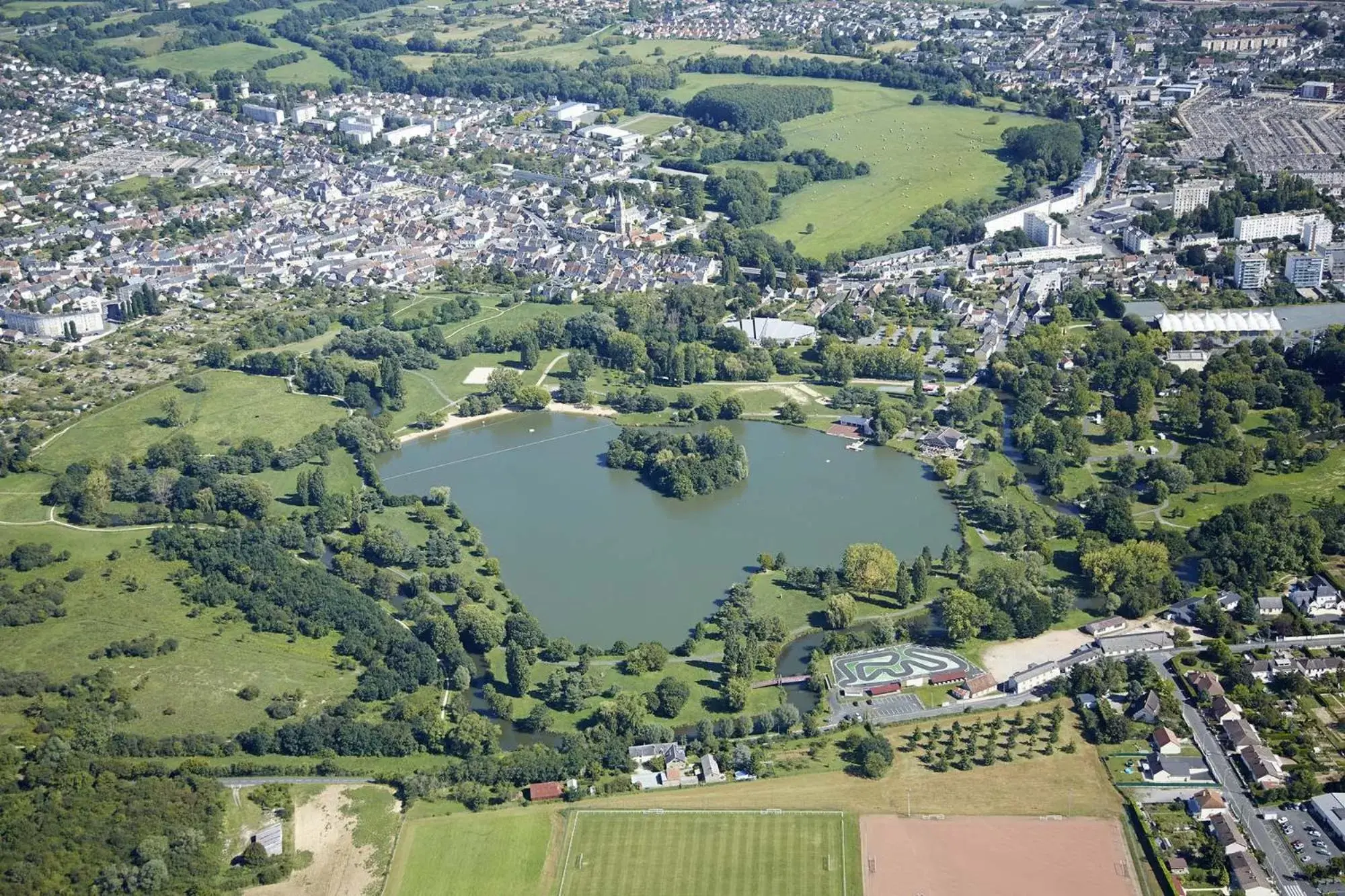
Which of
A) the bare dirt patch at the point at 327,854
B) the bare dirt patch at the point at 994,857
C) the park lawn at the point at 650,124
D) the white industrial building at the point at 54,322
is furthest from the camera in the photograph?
the park lawn at the point at 650,124

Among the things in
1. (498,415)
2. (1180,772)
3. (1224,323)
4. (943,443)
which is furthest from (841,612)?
(1224,323)

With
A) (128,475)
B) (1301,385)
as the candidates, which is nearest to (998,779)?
(1301,385)

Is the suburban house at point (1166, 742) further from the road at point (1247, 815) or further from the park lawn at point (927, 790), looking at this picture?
the park lawn at point (927, 790)

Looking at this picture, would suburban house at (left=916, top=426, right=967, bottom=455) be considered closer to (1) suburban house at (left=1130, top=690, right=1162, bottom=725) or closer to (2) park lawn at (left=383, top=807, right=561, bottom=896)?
(1) suburban house at (left=1130, top=690, right=1162, bottom=725)

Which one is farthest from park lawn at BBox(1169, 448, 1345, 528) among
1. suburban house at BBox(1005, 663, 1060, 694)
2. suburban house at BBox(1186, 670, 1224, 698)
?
suburban house at BBox(1005, 663, 1060, 694)

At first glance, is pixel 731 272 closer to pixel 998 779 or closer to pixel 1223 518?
pixel 1223 518

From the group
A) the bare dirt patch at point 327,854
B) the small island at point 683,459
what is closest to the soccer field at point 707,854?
the bare dirt patch at point 327,854

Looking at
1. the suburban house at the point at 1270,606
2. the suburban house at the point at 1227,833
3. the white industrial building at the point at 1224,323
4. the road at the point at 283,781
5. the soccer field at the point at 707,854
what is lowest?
the road at the point at 283,781

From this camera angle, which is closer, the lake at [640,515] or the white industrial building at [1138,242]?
the lake at [640,515]
